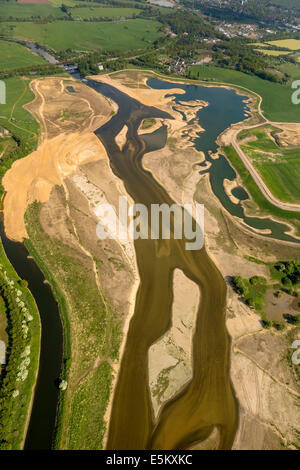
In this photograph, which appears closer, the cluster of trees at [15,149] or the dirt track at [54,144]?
the dirt track at [54,144]

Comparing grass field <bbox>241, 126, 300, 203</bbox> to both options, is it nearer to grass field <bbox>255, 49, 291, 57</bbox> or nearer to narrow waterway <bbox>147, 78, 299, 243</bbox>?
narrow waterway <bbox>147, 78, 299, 243</bbox>

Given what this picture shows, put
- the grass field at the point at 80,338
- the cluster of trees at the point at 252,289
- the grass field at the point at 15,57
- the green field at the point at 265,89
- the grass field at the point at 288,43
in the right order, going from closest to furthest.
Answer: the grass field at the point at 80,338
the cluster of trees at the point at 252,289
the green field at the point at 265,89
the grass field at the point at 15,57
the grass field at the point at 288,43

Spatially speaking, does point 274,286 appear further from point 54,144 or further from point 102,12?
point 102,12

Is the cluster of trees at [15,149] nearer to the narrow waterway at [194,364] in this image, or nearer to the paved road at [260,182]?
the narrow waterway at [194,364]

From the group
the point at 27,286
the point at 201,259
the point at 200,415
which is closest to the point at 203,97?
the point at 201,259

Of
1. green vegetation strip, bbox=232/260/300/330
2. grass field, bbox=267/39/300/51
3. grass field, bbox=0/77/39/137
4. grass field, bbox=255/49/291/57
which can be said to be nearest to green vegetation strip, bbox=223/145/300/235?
→ green vegetation strip, bbox=232/260/300/330

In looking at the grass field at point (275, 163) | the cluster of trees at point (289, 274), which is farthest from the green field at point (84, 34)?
the cluster of trees at point (289, 274)
